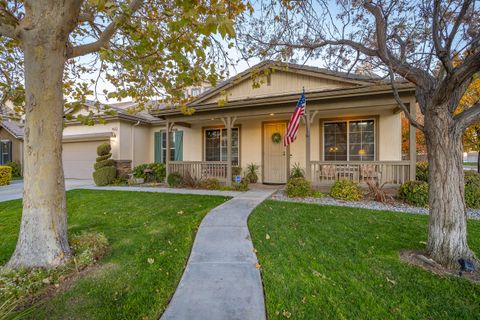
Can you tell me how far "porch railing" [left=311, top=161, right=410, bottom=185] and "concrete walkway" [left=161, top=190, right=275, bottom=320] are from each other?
4669mm

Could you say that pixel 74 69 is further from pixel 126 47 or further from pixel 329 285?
pixel 329 285

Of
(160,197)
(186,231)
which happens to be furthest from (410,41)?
(160,197)

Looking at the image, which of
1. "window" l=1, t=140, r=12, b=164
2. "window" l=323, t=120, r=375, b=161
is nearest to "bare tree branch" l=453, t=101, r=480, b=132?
"window" l=323, t=120, r=375, b=161

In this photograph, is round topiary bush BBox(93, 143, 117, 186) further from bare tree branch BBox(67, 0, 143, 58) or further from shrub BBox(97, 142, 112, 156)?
bare tree branch BBox(67, 0, 143, 58)

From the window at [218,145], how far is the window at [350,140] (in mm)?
3992

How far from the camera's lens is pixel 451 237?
3094mm

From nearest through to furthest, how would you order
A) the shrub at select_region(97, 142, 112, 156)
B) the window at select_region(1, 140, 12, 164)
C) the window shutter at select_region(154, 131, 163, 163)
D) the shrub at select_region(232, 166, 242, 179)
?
the shrub at select_region(232, 166, 242, 179) < the shrub at select_region(97, 142, 112, 156) < the window shutter at select_region(154, 131, 163, 163) < the window at select_region(1, 140, 12, 164)

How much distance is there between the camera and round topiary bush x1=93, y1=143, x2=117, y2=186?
10609 mm

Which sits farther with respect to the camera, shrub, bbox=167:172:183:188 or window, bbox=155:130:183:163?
window, bbox=155:130:183:163

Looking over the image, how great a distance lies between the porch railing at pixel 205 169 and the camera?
9.59 m

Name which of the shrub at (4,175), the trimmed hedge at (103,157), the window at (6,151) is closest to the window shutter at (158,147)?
the trimmed hedge at (103,157)

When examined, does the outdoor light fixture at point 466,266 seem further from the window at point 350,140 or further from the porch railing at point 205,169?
the porch railing at point 205,169

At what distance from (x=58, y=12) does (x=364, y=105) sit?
7649mm

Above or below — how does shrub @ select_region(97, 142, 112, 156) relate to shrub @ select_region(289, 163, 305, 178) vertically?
above
